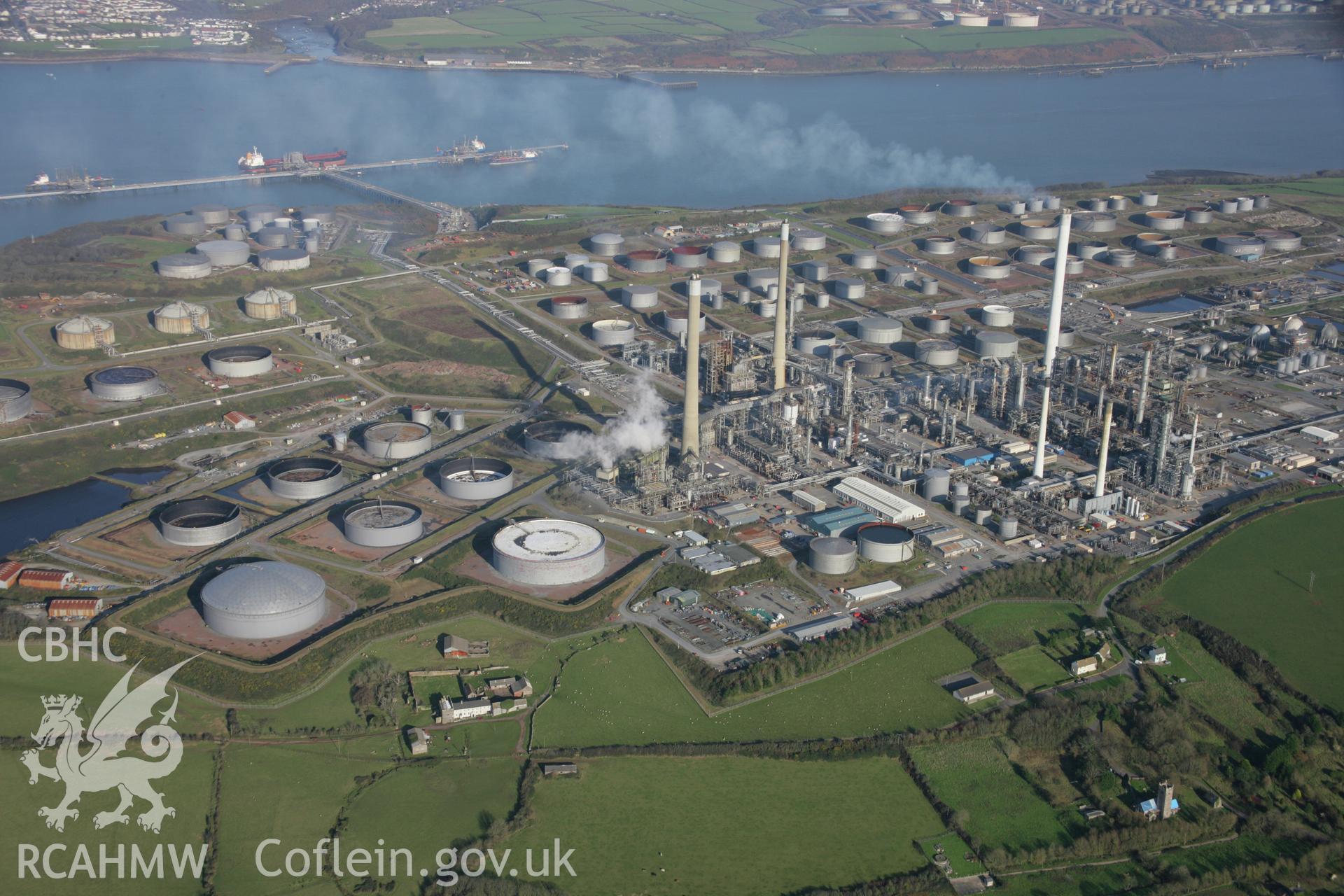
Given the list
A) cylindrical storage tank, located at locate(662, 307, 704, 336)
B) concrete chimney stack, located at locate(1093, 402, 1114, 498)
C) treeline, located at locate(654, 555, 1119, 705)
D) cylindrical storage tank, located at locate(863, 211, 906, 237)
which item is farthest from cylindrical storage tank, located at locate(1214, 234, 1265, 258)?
treeline, located at locate(654, 555, 1119, 705)

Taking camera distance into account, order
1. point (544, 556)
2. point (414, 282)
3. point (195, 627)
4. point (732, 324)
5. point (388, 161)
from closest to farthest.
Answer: point (195, 627), point (544, 556), point (732, 324), point (414, 282), point (388, 161)

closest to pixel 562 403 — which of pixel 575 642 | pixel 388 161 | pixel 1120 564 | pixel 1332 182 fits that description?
pixel 575 642

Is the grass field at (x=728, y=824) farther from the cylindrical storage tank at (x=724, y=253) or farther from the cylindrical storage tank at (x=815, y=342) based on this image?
the cylindrical storage tank at (x=724, y=253)

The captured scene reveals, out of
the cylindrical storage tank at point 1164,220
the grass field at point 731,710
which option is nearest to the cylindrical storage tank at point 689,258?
the cylindrical storage tank at point 1164,220

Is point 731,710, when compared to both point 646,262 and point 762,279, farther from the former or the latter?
point 646,262

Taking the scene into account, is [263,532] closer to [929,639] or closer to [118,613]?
[118,613]

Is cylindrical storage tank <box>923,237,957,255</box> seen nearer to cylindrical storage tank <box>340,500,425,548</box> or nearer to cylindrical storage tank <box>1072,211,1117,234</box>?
cylindrical storage tank <box>1072,211,1117,234</box>

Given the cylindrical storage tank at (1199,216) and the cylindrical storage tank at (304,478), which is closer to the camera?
the cylindrical storage tank at (304,478)
